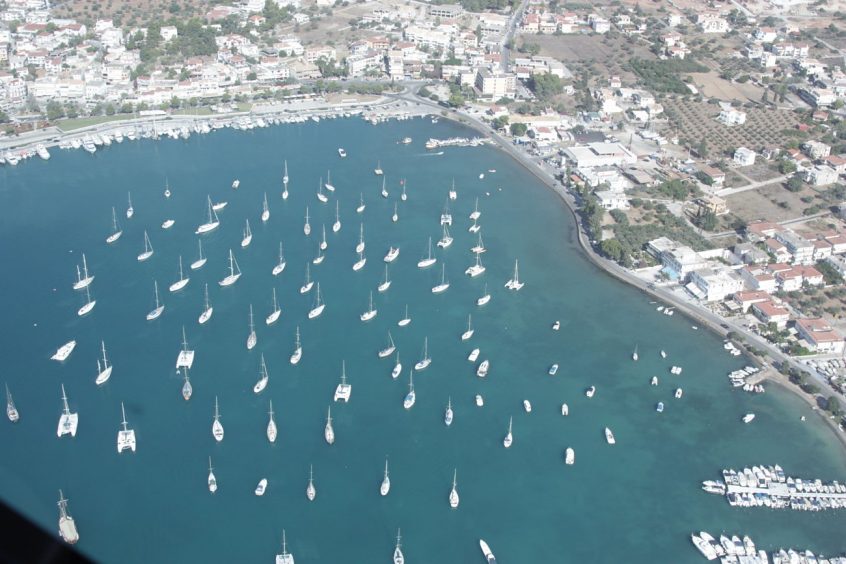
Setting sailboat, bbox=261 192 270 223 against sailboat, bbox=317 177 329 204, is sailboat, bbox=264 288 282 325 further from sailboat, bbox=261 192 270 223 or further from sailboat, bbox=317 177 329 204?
sailboat, bbox=317 177 329 204

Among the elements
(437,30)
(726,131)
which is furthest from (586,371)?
(437,30)

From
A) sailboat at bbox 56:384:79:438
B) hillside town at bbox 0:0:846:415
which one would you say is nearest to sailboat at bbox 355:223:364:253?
hillside town at bbox 0:0:846:415

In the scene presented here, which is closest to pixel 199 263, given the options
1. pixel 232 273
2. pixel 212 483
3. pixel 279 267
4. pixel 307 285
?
pixel 232 273

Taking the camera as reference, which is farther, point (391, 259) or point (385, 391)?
point (391, 259)

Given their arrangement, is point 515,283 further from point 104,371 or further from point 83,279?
point 83,279

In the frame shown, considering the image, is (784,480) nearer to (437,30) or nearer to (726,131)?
(726,131)

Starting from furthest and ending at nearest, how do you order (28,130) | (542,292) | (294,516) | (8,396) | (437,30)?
(437,30) < (28,130) < (542,292) < (8,396) < (294,516)
